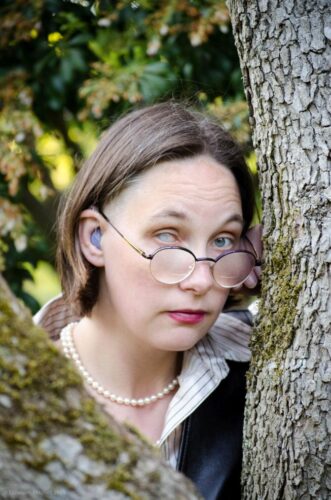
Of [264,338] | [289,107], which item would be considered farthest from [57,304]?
[289,107]

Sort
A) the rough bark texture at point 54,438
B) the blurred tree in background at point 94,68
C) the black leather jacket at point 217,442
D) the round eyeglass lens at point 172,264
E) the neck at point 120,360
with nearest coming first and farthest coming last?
the rough bark texture at point 54,438
the round eyeglass lens at point 172,264
the black leather jacket at point 217,442
the neck at point 120,360
the blurred tree in background at point 94,68

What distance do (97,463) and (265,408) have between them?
74cm

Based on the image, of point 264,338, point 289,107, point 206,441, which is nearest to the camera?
point 289,107

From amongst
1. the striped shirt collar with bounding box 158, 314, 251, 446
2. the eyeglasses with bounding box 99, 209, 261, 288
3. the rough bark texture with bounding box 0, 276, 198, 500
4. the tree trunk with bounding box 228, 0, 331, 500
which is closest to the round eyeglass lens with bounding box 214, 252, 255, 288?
the eyeglasses with bounding box 99, 209, 261, 288

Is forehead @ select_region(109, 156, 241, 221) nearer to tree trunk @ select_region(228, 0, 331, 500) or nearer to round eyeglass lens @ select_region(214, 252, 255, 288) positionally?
round eyeglass lens @ select_region(214, 252, 255, 288)

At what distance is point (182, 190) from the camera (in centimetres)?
194

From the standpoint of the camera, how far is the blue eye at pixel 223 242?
6.52 feet

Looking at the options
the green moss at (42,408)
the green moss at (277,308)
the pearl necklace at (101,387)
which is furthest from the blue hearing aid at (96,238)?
the green moss at (42,408)

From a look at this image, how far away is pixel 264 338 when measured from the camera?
5.77 ft

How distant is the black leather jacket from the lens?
2023 mm

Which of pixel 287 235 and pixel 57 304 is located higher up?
pixel 287 235

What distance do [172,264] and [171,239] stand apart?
8 cm

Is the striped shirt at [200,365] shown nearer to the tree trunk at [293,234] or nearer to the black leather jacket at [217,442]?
the black leather jacket at [217,442]

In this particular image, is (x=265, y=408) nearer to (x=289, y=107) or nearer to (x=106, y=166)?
(x=289, y=107)
